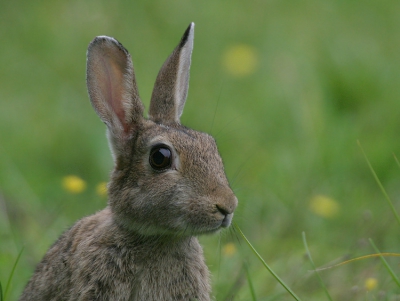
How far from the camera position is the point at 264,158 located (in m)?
7.94

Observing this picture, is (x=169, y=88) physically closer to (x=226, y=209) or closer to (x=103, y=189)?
(x=103, y=189)

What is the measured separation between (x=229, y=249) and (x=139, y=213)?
1.49 m

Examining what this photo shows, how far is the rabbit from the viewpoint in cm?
485

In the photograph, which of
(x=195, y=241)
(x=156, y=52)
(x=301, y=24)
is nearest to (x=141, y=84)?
(x=156, y=52)

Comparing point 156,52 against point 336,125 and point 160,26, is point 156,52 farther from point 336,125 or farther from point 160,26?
point 336,125


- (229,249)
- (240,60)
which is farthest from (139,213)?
(240,60)

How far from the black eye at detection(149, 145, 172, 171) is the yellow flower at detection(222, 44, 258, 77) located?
4317 millimetres

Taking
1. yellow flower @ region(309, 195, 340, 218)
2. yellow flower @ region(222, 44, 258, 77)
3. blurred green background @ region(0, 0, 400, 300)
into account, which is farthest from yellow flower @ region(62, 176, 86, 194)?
yellow flower @ region(222, 44, 258, 77)

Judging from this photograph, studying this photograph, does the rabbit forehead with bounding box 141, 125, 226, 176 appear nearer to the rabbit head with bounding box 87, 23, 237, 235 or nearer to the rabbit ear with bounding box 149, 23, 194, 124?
the rabbit head with bounding box 87, 23, 237, 235

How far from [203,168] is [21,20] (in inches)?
230

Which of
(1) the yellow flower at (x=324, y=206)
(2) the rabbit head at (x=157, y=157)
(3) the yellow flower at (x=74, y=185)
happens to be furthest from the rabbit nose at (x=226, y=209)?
(1) the yellow flower at (x=324, y=206)

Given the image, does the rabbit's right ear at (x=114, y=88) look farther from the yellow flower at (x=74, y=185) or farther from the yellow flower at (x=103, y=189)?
the yellow flower at (x=74, y=185)

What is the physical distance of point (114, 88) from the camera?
5.50 metres

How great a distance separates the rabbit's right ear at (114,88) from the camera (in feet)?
17.5
